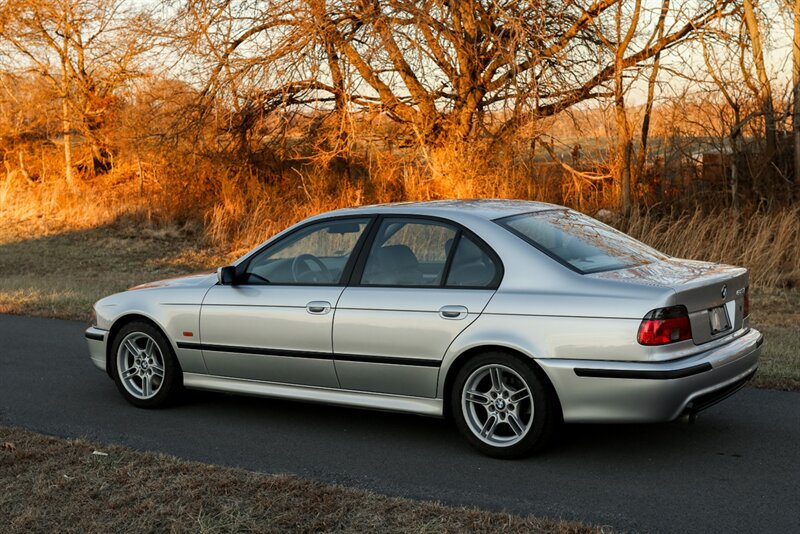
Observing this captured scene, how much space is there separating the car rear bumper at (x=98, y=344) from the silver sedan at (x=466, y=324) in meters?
0.25

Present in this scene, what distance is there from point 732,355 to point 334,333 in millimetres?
2391

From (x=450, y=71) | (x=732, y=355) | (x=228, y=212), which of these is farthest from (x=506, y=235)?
(x=228, y=212)

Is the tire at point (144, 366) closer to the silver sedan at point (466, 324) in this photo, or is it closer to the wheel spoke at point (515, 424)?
the silver sedan at point (466, 324)

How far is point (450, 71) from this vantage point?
17453 mm

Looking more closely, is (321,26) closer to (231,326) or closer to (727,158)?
(727,158)

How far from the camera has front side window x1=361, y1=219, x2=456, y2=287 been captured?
20.2 feet

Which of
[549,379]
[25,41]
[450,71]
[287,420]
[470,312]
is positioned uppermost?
[25,41]

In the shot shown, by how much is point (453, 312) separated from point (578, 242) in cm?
95

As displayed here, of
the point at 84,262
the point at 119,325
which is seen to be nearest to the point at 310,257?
the point at 119,325

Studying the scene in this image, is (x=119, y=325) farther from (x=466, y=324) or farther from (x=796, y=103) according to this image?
(x=796, y=103)

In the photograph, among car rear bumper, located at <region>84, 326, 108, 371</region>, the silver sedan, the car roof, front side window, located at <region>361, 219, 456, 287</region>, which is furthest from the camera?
car rear bumper, located at <region>84, 326, 108, 371</region>

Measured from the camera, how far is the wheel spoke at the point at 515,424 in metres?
5.70

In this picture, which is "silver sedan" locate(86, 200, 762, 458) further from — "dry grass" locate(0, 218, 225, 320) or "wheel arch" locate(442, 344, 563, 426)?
"dry grass" locate(0, 218, 225, 320)

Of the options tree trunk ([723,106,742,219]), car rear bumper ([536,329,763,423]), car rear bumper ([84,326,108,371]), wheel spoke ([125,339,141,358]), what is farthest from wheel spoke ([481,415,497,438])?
tree trunk ([723,106,742,219])
